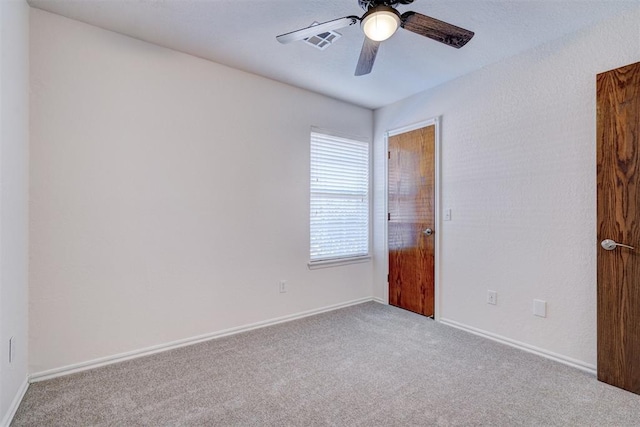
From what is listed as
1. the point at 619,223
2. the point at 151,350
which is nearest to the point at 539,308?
the point at 619,223

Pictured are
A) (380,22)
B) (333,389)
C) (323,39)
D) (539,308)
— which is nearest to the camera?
(380,22)

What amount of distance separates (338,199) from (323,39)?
1756 millimetres

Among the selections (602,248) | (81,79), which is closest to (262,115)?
(81,79)

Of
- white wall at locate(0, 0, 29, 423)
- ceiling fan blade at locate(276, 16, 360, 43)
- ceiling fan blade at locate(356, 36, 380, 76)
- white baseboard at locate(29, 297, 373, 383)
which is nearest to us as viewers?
white wall at locate(0, 0, 29, 423)

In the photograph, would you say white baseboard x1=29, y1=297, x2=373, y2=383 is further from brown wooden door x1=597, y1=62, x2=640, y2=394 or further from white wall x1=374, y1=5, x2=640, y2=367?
brown wooden door x1=597, y1=62, x2=640, y2=394

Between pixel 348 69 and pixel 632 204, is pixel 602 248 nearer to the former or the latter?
pixel 632 204

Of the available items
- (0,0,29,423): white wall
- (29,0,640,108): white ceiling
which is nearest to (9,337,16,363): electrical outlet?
(0,0,29,423): white wall

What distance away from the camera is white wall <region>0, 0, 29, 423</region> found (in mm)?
1678

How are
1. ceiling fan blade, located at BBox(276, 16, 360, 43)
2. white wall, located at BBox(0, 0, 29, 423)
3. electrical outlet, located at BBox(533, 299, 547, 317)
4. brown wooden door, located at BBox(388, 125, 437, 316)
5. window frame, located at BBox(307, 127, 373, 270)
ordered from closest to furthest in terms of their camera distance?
white wall, located at BBox(0, 0, 29, 423) < ceiling fan blade, located at BBox(276, 16, 360, 43) < electrical outlet, located at BBox(533, 299, 547, 317) < brown wooden door, located at BBox(388, 125, 437, 316) < window frame, located at BBox(307, 127, 373, 270)

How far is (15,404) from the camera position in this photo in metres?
1.83

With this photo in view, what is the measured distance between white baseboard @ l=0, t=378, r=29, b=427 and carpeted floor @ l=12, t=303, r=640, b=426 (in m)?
0.03

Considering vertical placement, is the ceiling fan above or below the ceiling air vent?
below

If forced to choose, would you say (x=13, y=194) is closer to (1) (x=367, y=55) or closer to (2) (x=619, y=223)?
(1) (x=367, y=55)

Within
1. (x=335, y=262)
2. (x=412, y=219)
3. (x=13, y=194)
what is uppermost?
(x=13, y=194)
